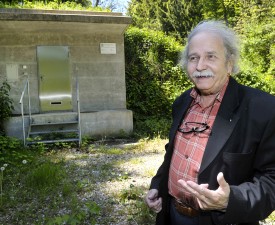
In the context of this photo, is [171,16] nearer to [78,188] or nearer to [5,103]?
[5,103]

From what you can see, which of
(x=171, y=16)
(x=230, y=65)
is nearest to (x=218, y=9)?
(x=171, y=16)

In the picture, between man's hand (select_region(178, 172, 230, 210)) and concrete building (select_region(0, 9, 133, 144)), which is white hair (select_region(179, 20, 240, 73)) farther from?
concrete building (select_region(0, 9, 133, 144))

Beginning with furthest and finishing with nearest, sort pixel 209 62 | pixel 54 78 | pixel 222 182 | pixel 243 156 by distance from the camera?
pixel 54 78
pixel 209 62
pixel 243 156
pixel 222 182

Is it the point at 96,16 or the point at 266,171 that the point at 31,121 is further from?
the point at 266,171

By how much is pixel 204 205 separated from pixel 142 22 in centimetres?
2928

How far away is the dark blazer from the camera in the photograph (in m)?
1.44

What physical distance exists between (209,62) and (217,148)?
0.49m

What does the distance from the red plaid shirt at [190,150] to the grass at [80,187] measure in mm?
1119

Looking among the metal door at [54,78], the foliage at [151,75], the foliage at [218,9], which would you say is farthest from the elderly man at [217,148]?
the foliage at [218,9]

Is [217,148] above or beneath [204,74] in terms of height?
beneath

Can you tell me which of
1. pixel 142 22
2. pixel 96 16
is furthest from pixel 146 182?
pixel 142 22

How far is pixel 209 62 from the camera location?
1.76 meters

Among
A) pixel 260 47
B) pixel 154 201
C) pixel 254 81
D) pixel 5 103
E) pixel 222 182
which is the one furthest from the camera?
pixel 260 47

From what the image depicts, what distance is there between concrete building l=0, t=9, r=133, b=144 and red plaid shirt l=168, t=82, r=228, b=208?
22.4ft
